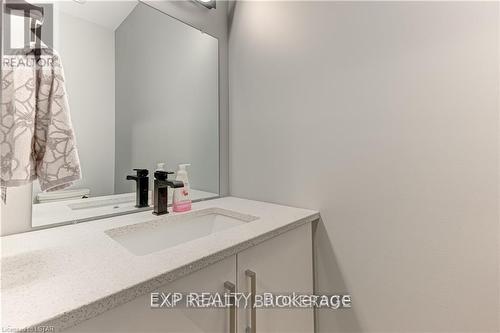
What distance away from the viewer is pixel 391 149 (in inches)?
35.0

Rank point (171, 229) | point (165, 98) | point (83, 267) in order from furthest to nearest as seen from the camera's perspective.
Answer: point (165, 98), point (171, 229), point (83, 267)

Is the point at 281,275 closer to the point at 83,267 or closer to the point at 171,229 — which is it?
the point at 171,229

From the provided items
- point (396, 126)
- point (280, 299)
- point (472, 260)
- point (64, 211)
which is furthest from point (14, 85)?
point (472, 260)

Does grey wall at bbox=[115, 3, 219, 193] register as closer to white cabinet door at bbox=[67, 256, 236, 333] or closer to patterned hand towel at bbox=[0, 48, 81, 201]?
patterned hand towel at bbox=[0, 48, 81, 201]

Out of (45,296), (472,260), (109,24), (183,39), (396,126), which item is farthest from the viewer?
(183,39)

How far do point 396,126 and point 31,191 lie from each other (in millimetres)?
1283

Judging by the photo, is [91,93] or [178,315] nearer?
[178,315]

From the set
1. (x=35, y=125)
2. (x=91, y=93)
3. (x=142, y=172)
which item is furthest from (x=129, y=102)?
(x=35, y=125)

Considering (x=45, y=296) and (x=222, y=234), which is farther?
(x=222, y=234)

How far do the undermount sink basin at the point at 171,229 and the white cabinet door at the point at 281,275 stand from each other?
0.59 ft

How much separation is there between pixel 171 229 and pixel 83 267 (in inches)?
17.5

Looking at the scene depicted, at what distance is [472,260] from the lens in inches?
29.6

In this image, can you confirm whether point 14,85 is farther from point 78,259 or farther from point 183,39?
point 183,39

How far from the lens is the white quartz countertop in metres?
0.42
